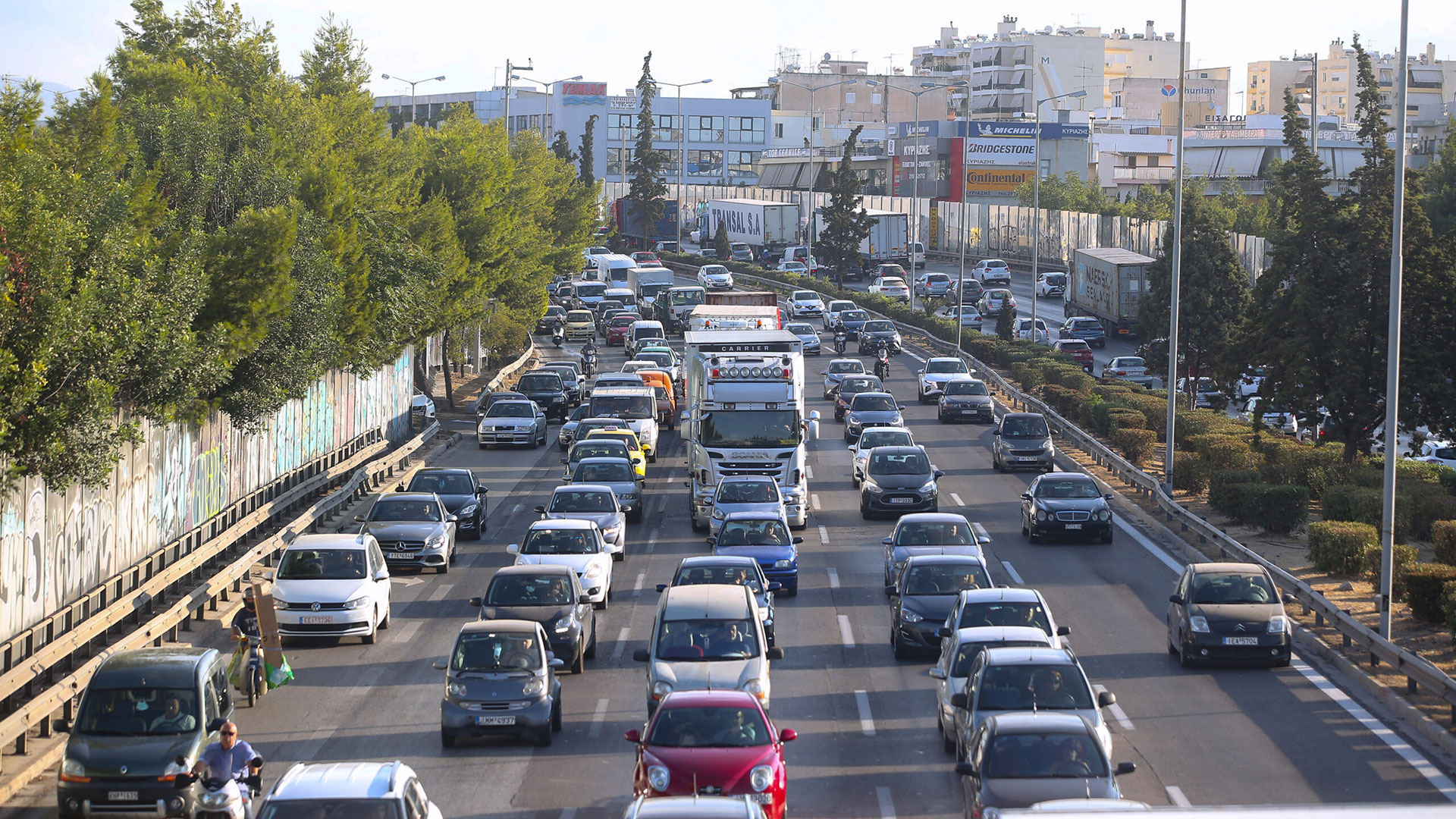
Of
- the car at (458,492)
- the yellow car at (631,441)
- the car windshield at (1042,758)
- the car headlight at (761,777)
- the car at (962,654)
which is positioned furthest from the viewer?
the yellow car at (631,441)

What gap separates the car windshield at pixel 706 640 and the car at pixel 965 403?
3364 cm

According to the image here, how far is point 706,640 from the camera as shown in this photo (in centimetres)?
1902

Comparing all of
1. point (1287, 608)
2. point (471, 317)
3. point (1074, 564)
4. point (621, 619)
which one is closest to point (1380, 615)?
point (1287, 608)

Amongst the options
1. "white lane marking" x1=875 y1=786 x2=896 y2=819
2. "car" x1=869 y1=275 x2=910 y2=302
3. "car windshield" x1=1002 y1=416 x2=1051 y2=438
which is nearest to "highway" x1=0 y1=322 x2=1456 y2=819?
"white lane marking" x1=875 y1=786 x2=896 y2=819

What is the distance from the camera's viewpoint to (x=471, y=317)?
52.6 m

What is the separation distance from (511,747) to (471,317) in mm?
35252

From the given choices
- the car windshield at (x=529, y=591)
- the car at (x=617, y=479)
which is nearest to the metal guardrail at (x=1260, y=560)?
the car windshield at (x=529, y=591)

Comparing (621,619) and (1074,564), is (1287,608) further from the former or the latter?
(621,619)

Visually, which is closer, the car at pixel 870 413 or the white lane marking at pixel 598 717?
Result: the white lane marking at pixel 598 717

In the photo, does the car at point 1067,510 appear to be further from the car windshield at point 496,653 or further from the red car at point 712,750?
the red car at point 712,750

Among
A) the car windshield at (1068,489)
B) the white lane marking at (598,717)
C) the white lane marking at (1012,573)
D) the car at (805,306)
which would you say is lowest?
the white lane marking at (598,717)

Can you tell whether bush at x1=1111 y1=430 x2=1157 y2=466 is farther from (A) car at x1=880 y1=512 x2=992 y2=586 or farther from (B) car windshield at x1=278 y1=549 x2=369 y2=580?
(B) car windshield at x1=278 y1=549 x2=369 y2=580

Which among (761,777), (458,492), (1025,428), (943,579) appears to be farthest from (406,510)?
(1025,428)

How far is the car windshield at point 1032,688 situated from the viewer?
53.6 feet
